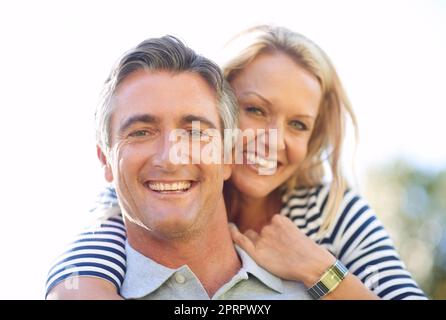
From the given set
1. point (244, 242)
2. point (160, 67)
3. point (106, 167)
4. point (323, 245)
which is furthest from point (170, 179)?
point (323, 245)

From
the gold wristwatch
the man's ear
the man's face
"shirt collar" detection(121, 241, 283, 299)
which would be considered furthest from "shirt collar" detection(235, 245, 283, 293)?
the man's ear

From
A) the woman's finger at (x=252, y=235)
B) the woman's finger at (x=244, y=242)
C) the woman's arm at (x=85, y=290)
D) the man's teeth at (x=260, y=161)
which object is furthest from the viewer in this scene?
the man's teeth at (x=260, y=161)

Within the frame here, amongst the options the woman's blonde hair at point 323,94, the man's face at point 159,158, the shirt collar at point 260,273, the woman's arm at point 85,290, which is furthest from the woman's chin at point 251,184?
the woman's arm at point 85,290

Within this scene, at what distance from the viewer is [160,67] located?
2.96 meters

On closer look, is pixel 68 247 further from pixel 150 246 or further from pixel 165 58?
pixel 165 58

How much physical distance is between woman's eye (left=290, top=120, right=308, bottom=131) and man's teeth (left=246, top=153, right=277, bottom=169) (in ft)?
0.77

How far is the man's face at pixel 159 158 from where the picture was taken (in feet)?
9.30

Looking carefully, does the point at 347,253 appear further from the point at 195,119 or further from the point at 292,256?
the point at 195,119

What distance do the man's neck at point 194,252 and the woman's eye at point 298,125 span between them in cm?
83

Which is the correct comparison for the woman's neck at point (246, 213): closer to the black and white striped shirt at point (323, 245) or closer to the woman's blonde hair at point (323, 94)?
the black and white striped shirt at point (323, 245)

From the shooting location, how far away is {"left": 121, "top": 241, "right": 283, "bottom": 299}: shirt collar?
2.90m

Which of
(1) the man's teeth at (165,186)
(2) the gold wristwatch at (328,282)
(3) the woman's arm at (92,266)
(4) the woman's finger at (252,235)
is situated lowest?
(2) the gold wristwatch at (328,282)

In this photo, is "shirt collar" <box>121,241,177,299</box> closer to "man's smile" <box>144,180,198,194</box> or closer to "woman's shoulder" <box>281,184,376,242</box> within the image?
"man's smile" <box>144,180,198,194</box>

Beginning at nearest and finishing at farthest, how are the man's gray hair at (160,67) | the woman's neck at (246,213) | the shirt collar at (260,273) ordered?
the man's gray hair at (160,67)
the shirt collar at (260,273)
the woman's neck at (246,213)
